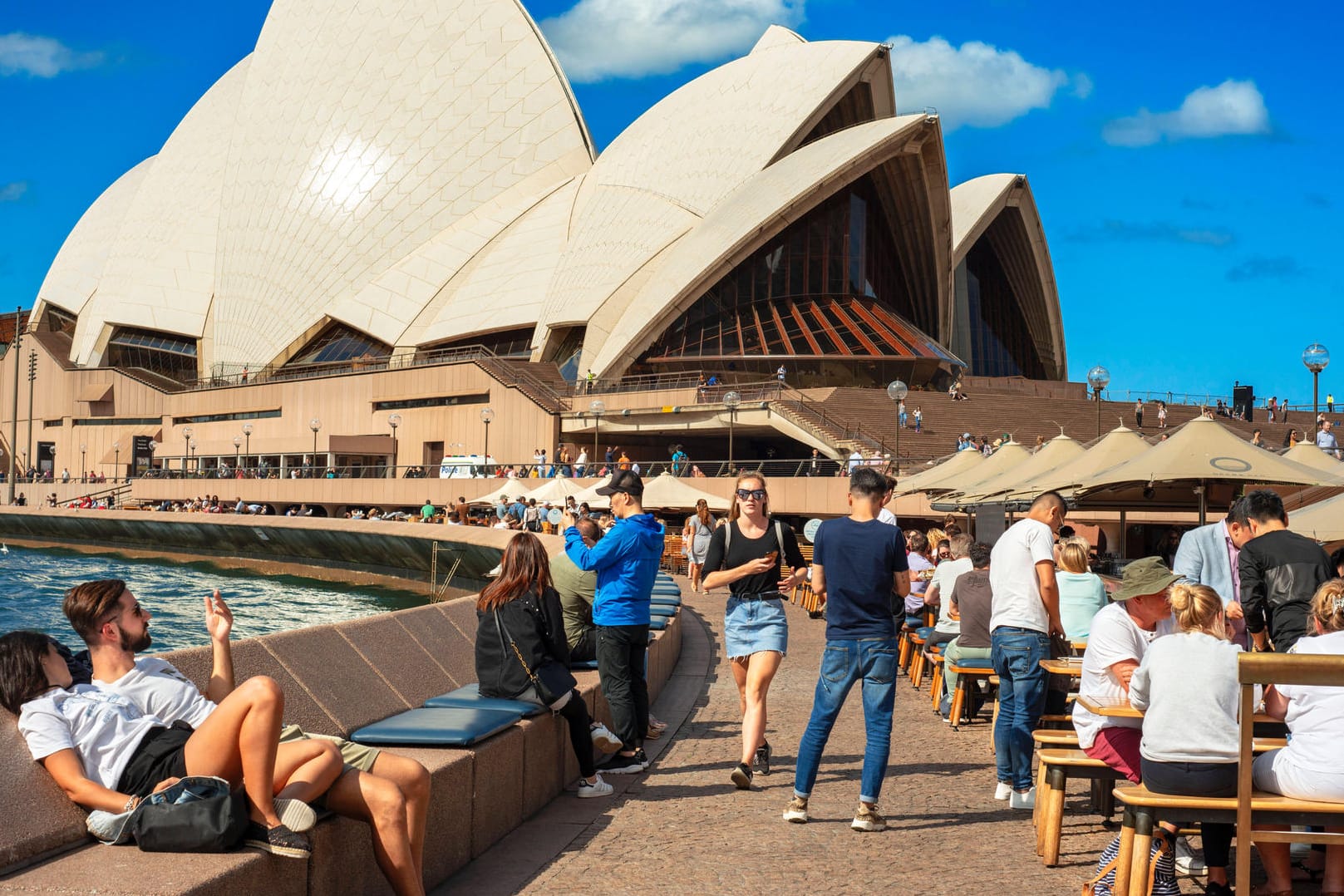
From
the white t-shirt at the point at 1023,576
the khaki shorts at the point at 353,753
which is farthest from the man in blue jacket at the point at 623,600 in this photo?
the khaki shorts at the point at 353,753

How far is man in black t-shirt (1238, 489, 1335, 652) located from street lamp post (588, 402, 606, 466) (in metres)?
28.0

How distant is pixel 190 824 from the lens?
126 inches

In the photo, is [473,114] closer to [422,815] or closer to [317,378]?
[317,378]

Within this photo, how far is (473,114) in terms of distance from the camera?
5125 centimetres

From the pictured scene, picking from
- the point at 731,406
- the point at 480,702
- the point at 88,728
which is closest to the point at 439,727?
the point at 480,702

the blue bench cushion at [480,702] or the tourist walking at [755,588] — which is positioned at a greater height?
the tourist walking at [755,588]

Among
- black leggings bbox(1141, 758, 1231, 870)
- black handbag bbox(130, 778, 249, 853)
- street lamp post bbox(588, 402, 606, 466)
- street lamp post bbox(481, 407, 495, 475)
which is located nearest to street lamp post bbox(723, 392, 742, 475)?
street lamp post bbox(588, 402, 606, 466)

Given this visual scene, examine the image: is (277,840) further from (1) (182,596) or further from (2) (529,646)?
(1) (182,596)

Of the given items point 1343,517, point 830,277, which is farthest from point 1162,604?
point 830,277

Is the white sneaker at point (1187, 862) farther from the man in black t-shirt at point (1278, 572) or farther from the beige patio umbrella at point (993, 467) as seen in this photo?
the beige patio umbrella at point (993, 467)

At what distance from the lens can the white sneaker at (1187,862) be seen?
4.54 metres

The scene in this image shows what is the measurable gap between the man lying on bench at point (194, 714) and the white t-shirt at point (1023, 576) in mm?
3014

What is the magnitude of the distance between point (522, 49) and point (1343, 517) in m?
48.2

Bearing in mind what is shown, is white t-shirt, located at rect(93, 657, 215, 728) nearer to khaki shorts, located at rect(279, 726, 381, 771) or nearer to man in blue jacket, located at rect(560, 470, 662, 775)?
khaki shorts, located at rect(279, 726, 381, 771)
